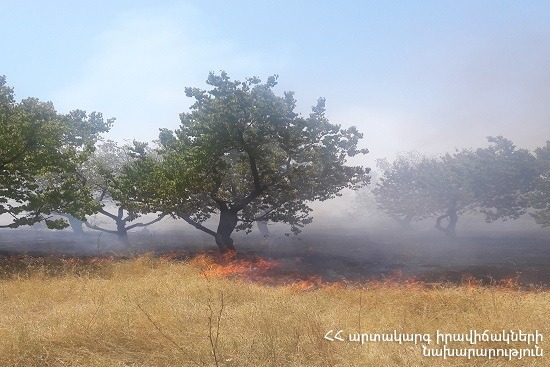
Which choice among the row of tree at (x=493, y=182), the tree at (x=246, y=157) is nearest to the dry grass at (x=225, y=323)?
the tree at (x=246, y=157)

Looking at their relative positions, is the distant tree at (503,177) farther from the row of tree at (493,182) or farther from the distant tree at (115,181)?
the distant tree at (115,181)

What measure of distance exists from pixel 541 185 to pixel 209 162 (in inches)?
1442

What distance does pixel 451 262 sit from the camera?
65.9 feet

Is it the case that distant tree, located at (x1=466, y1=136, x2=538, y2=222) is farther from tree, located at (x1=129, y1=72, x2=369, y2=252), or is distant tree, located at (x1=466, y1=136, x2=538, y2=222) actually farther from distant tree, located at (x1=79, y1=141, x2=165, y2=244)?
distant tree, located at (x1=79, y1=141, x2=165, y2=244)

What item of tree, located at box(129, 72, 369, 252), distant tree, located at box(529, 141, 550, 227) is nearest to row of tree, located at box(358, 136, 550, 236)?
distant tree, located at box(529, 141, 550, 227)

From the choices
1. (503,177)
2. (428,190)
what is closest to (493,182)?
(503,177)

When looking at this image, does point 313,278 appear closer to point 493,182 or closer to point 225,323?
point 225,323

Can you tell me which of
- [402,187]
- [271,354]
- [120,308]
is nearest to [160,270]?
[120,308]

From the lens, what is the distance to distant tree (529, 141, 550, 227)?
33.8m

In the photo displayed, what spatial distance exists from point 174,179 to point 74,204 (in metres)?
4.77

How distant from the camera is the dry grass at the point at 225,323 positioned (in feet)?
16.8

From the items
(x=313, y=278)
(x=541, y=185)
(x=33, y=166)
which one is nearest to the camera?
(x=313, y=278)

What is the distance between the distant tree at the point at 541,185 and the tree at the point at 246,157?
23872 millimetres

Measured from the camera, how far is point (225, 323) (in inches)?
258
